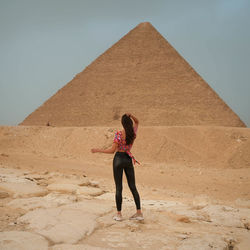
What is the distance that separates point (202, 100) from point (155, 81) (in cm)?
567

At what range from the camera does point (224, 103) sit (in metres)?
31.7

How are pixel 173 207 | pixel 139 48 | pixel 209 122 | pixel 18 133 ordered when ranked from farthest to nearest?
pixel 139 48 < pixel 209 122 < pixel 18 133 < pixel 173 207

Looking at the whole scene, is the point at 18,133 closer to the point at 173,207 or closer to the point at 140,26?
the point at 173,207

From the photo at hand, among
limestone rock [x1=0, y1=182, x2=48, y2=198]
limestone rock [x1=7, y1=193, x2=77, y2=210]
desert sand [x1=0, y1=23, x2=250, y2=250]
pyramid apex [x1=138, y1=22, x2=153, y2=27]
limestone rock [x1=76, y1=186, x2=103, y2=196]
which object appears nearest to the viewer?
desert sand [x1=0, y1=23, x2=250, y2=250]

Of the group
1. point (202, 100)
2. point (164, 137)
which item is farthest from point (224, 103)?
point (164, 137)

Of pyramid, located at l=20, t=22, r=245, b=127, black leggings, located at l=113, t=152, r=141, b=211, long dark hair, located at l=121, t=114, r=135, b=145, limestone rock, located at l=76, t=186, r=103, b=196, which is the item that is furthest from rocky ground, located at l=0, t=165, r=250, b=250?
pyramid, located at l=20, t=22, r=245, b=127

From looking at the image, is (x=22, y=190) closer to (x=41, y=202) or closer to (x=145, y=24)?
(x=41, y=202)

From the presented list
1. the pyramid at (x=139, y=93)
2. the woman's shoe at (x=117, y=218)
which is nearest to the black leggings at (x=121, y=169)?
the woman's shoe at (x=117, y=218)

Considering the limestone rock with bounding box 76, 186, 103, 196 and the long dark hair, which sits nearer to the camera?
the long dark hair

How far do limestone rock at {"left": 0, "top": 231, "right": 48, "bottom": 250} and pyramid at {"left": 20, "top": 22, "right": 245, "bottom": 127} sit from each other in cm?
2406

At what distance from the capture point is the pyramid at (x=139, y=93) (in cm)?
2858

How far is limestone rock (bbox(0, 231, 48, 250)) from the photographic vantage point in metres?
1.93

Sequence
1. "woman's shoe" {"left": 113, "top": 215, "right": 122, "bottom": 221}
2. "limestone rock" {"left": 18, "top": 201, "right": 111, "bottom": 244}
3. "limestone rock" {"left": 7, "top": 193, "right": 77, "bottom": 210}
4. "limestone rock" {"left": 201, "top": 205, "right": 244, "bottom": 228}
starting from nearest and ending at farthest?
1. "limestone rock" {"left": 18, "top": 201, "right": 111, "bottom": 244}
2. "woman's shoe" {"left": 113, "top": 215, "right": 122, "bottom": 221}
3. "limestone rock" {"left": 201, "top": 205, "right": 244, "bottom": 228}
4. "limestone rock" {"left": 7, "top": 193, "right": 77, "bottom": 210}

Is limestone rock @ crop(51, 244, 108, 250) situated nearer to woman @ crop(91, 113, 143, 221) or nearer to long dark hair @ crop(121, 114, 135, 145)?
woman @ crop(91, 113, 143, 221)
